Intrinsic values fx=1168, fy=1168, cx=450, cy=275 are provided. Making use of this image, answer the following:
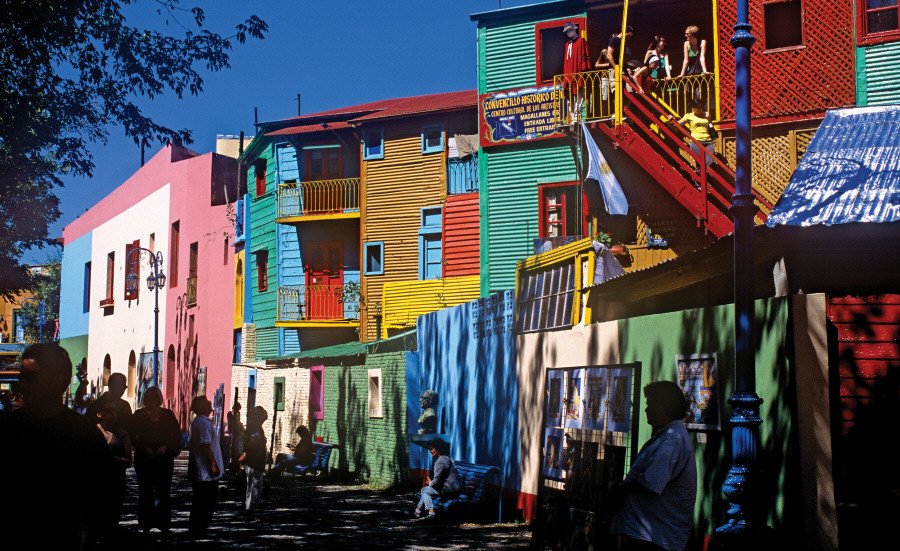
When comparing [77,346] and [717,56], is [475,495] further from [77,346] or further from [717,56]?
[77,346]

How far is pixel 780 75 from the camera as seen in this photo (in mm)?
20625

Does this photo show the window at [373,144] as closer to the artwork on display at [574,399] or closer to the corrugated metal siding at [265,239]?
the corrugated metal siding at [265,239]

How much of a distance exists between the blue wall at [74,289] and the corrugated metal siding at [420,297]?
28.7 m

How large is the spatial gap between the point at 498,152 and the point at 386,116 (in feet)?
29.7

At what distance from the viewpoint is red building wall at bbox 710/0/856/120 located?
66.1ft

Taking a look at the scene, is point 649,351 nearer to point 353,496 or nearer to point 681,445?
point 681,445

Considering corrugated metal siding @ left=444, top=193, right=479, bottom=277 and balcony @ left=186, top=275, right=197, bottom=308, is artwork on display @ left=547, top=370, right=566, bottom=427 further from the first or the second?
balcony @ left=186, top=275, right=197, bottom=308

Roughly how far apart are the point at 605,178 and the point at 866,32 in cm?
508

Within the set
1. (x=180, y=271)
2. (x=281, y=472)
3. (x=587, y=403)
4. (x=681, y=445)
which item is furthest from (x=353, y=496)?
(x=180, y=271)

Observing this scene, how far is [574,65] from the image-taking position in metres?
23.5

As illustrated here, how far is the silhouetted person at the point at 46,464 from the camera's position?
16.2 ft

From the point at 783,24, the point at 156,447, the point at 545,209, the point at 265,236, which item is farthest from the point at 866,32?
the point at 265,236

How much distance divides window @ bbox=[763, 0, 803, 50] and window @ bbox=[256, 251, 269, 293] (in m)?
22.5

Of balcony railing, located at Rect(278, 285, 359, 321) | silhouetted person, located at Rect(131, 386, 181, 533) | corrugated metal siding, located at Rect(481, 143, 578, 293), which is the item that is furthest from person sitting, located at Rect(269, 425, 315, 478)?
balcony railing, located at Rect(278, 285, 359, 321)
